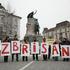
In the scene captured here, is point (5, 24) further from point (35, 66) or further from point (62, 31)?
point (35, 66)

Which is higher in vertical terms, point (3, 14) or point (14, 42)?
point (3, 14)

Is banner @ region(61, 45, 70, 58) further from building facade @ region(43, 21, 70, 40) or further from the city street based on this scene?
building facade @ region(43, 21, 70, 40)

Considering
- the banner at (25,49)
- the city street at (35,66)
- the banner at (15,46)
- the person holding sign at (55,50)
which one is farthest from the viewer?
the person holding sign at (55,50)

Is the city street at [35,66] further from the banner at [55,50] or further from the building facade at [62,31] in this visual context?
the building facade at [62,31]

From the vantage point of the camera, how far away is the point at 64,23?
467ft

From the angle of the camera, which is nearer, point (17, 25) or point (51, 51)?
point (51, 51)

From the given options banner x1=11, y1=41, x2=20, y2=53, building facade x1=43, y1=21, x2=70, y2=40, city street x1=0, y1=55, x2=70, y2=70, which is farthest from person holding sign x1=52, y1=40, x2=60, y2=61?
building facade x1=43, y1=21, x2=70, y2=40

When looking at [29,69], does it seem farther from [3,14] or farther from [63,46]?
[3,14]

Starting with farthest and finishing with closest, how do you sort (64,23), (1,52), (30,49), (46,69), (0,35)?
(64,23) → (0,35) → (30,49) → (1,52) → (46,69)

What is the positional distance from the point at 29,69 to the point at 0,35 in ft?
312

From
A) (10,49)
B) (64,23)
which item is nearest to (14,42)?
(10,49)

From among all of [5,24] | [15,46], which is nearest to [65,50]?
[15,46]

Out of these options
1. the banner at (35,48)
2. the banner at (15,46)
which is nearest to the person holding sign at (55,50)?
the banner at (35,48)

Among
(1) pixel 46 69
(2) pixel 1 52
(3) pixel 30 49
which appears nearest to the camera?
(1) pixel 46 69
